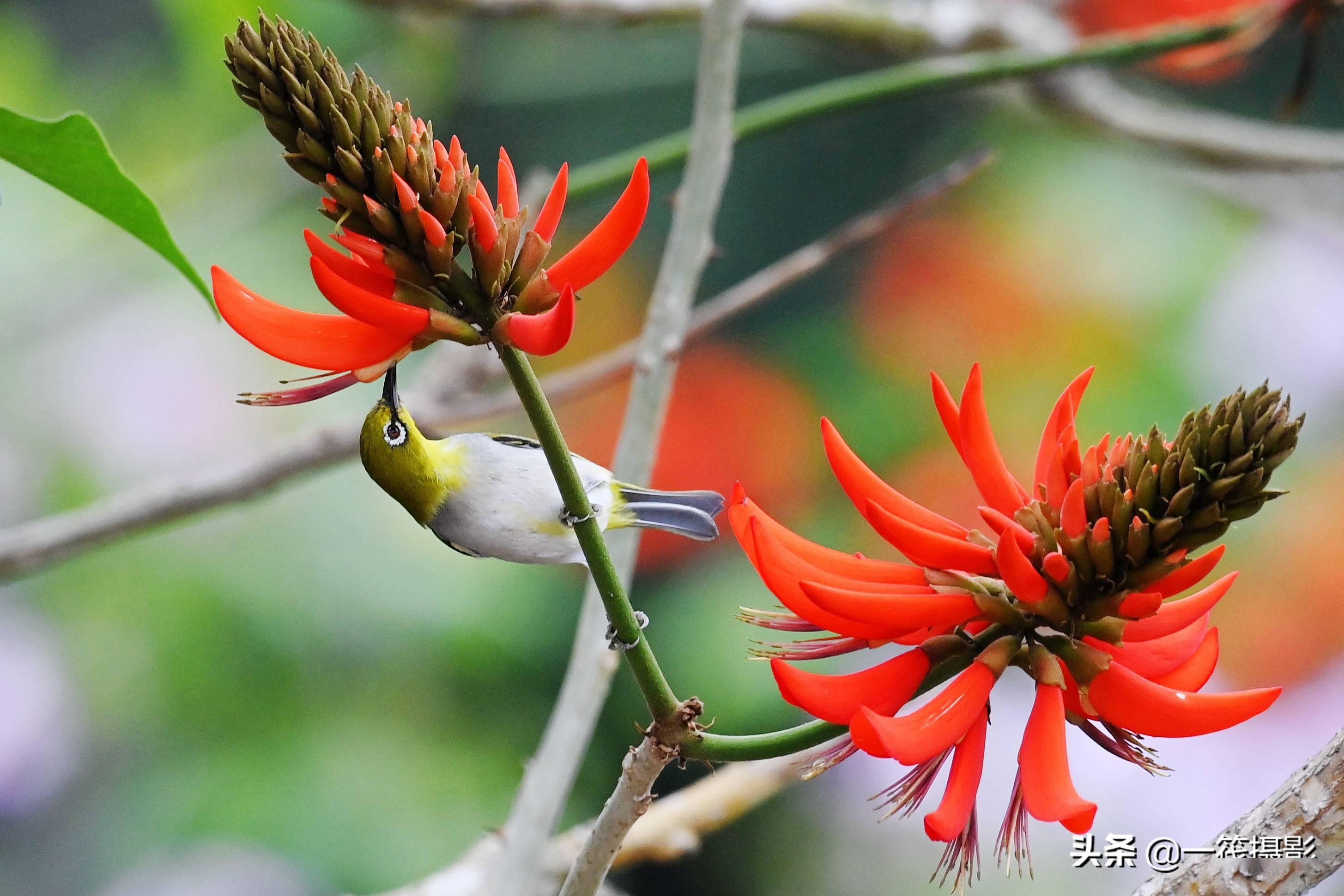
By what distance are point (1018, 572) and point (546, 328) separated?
0.42ft

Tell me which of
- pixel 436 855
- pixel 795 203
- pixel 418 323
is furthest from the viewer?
pixel 795 203

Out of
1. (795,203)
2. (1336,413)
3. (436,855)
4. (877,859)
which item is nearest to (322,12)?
(795,203)

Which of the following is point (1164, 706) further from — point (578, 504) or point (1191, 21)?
point (1191, 21)

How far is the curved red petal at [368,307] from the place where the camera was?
0.74ft

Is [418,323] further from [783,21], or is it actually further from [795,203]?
[795,203]

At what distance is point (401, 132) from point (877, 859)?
3.79ft

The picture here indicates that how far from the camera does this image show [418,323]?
0.80ft

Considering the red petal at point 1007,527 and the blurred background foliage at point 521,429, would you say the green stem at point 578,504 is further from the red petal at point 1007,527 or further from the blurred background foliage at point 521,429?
the blurred background foliage at point 521,429

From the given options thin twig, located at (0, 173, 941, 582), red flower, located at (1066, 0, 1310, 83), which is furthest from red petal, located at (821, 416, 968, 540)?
red flower, located at (1066, 0, 1310, 83)

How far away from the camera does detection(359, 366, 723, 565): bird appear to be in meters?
0.31

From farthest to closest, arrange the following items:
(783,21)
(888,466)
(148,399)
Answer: (148,399) → (888,466) → (783,21)

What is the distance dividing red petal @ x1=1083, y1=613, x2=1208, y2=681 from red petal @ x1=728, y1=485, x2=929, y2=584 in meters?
0.05

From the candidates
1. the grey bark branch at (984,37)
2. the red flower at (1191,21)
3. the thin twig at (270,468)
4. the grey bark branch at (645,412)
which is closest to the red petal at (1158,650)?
the grey bark branch at (645,412)
